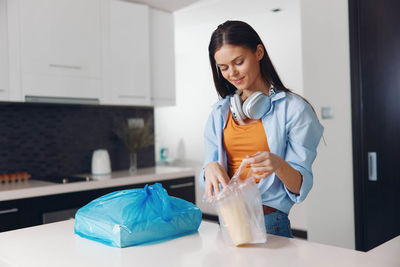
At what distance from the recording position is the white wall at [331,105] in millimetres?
2564

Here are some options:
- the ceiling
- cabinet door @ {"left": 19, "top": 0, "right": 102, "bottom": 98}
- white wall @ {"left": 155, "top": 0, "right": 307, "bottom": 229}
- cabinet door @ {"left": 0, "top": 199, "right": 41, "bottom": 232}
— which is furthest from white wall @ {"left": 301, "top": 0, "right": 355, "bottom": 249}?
cabinet door @ {"left": 0, "top": 199, "right": 41, "bottom": 232}

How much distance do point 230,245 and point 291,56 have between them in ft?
12.5

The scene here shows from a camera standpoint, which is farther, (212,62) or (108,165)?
(108,165)

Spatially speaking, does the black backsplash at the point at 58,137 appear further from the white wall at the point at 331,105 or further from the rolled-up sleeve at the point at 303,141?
the rolled-up sleeve at the point at 303,141

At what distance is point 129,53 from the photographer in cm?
304

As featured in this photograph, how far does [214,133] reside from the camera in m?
1.38

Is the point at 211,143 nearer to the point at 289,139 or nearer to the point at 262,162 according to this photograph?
the point at 289,139

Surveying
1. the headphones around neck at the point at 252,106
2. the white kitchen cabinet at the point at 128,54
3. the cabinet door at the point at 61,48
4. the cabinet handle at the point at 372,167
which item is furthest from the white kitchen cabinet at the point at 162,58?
the headphones around neck at the point at 252,106

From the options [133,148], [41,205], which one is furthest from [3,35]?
[133,148]

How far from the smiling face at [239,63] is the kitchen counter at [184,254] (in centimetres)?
50

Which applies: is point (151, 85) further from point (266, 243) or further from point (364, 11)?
point (266, 243)

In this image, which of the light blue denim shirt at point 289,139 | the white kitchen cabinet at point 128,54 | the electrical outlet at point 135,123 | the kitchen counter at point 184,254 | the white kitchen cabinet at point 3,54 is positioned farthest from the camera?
the electrical outlet at point 135,123

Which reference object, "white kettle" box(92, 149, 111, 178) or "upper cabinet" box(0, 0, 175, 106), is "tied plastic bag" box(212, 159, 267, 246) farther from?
"white kettle" box(92, 149, 111, 178)

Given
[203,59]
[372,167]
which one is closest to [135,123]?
[372,167]
